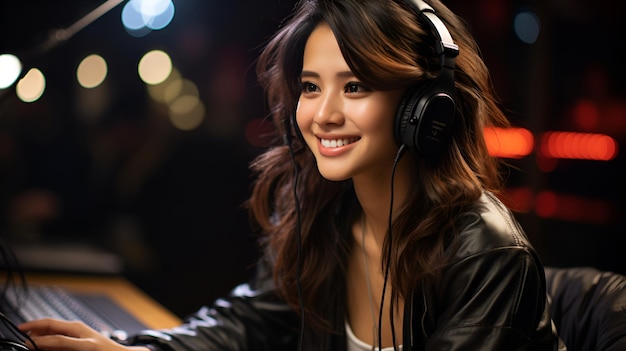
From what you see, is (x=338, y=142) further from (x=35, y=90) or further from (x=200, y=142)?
(x=200, y=142)

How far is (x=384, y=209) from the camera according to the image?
4.66 feet

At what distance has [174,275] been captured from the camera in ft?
14.8

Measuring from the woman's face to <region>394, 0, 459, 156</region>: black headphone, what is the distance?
5cm

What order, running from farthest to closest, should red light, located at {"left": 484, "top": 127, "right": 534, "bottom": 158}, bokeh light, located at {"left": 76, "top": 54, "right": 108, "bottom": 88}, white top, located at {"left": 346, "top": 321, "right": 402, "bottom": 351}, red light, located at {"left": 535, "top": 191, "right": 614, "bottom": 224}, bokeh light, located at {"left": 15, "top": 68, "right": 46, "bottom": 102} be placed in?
bokeh light, located at {"left": 76, "top": 54, "right": 108, "bottom": 88}
bokeh light, located at {"left": 15, "top": 68, "right": 46, "bottom": 102}
red light, located at {"left": 535, "top": 191, "right": 614, "bottom": 224}
red light, located at {"left": 484, "top": 127, "right": 534, "bottom": 158}
white top, located at {"left": 346, "top": 321, "right": 402, "bottom": 351}

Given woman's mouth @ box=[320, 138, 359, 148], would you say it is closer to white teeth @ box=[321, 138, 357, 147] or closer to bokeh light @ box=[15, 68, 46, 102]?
white teeth @ box=[321, 138, 357, 147]

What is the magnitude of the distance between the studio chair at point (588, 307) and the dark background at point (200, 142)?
152 cm

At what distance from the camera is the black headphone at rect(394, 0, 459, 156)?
3.92 feet

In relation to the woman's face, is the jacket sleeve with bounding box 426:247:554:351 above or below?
below

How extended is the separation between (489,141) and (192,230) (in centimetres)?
312

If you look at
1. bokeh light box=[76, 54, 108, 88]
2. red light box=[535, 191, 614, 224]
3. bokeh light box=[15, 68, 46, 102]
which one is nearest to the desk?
red light box=[535, 191, 614, 224]

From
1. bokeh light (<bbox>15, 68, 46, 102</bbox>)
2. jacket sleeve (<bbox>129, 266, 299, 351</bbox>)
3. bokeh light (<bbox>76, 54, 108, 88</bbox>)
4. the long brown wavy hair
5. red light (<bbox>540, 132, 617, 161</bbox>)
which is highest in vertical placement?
bokeh light (<bbox>76, 54, 108, 88</bbox>)

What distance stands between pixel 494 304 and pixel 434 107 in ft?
1.10

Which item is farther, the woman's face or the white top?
the white top

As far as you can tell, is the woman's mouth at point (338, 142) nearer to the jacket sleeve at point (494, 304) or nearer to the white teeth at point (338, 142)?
the white teeth at point (338, 142)
